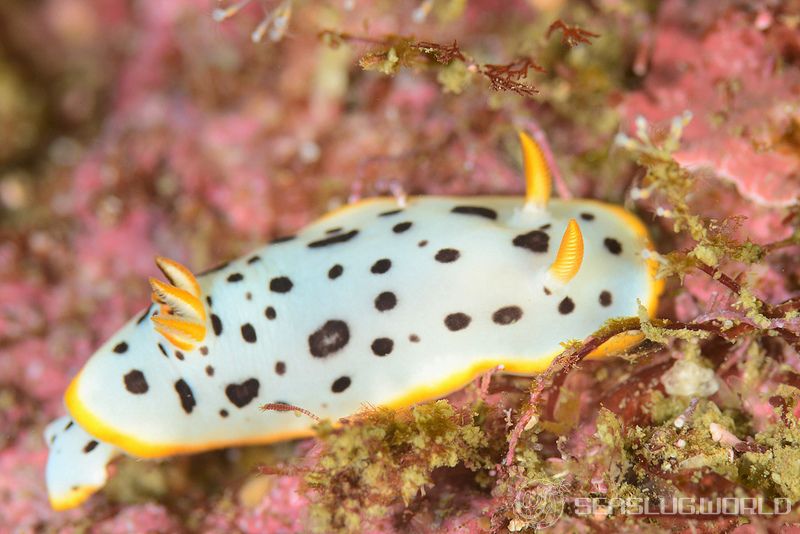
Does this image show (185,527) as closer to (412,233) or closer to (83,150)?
(412,233)

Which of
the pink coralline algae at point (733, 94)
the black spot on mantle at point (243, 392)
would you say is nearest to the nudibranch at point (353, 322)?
the black spot on mantle at point (243, 392)

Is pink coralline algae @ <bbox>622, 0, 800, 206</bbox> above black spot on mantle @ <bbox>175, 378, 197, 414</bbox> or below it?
above

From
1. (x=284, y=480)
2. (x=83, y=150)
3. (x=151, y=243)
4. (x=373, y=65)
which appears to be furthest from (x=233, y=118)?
(x=284, y=480)

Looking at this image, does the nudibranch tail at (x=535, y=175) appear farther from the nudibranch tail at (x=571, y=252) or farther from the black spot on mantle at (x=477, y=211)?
the nudibranch tail at (x=571, y=252)

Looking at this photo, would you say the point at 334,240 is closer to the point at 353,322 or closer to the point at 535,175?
the point at 353,322

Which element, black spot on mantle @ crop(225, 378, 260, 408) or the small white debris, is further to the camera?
black spot on mantle @ crop(225, 378, 260, 408)

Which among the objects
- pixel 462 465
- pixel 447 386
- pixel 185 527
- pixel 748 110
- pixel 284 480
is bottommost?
pixel 185 527

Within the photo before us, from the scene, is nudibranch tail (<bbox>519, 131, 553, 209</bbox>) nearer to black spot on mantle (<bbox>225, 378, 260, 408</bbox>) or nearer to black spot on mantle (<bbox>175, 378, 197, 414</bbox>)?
black spot on mantle (<bbox>225, 378, 260, 408</bbox>)

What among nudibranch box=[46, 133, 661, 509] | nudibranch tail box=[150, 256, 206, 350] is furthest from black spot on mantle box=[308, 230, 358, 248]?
nudibranch tail box=[150, 256, 206, 350]
